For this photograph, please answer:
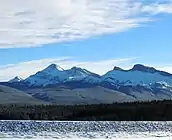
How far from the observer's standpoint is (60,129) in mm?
54031

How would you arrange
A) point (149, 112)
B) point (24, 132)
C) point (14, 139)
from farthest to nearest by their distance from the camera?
point (149, 112)
point (24, 132)
point (14, 139)

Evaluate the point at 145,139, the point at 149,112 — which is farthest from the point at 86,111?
the point at 145,139

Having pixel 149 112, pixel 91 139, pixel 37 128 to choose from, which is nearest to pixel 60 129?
pixel 37 128

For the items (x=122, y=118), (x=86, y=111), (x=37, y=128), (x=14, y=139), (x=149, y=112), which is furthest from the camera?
(x=86, y=111)

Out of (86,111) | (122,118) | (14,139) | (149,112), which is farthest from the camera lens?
(86,111)

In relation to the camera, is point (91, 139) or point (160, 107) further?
point (160, 107)

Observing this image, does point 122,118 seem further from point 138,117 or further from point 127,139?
point 127,139

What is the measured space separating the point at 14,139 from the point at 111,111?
6084 centimetres

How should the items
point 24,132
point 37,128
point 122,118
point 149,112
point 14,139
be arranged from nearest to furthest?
point 14,139 < point 24,132 < point 37,128 < point 122,118 < point 149,112

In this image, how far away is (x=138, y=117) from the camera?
92.9 m

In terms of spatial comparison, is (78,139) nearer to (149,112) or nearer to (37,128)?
(37,128)

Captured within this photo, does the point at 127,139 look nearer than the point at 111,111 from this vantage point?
Yes

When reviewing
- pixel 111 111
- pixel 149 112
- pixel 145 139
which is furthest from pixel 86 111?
pixel 145 139

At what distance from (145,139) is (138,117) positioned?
Result: 165 feet
